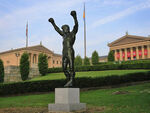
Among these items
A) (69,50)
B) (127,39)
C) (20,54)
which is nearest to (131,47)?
(127,39)

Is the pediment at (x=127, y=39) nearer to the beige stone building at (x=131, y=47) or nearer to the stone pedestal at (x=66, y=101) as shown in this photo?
the beige stone building at (x=131, y=47)

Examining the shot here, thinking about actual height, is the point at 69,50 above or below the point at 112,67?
above

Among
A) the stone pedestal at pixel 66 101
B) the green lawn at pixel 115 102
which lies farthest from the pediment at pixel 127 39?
the stone pedestal at pixel 66 101

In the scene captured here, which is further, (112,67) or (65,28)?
(112,67)

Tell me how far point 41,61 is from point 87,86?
65.9 feet

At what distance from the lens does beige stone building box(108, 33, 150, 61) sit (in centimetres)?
6812

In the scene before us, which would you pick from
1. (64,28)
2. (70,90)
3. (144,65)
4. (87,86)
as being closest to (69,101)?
(70,90)

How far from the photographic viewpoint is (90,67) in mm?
37719

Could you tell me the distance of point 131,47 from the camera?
72500 millimetres

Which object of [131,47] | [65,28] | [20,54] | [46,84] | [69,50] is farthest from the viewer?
[131,47]

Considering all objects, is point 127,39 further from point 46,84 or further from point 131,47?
point 46,84

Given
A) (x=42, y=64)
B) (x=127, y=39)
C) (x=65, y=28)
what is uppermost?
(x=127, y=39)

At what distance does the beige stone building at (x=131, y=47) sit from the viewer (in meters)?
68.1

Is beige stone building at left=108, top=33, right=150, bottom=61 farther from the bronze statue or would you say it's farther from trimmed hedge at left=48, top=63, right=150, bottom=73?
the bronze statue
